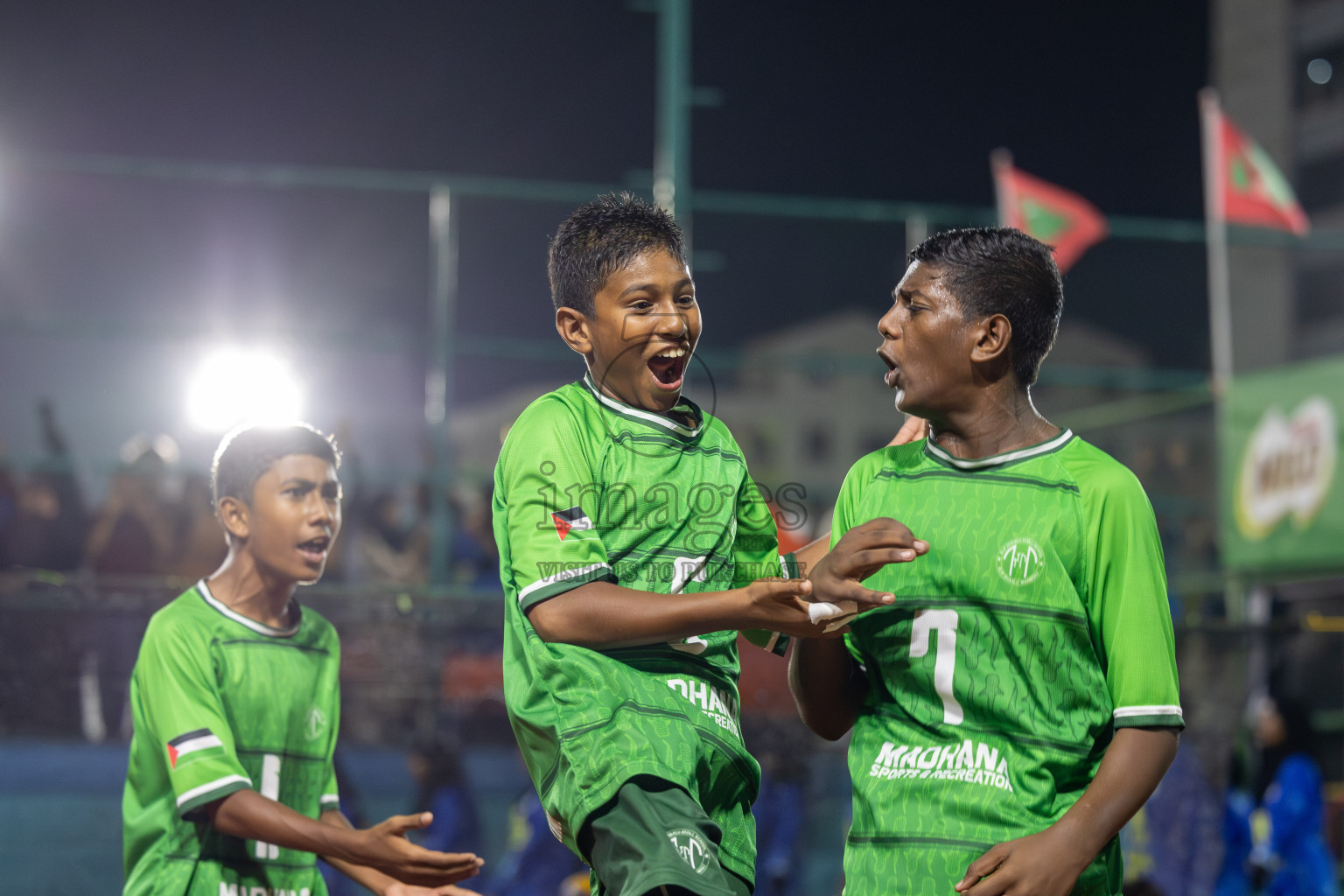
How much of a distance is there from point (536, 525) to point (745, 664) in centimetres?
391

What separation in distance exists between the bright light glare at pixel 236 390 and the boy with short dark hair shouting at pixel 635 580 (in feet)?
13.8

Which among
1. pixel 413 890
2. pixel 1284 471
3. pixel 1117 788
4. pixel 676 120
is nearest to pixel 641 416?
pixel 1117 788

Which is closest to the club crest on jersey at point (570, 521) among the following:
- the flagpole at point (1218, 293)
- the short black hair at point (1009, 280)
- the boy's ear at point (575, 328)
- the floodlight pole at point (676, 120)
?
the boy's ear at point (575, 328)

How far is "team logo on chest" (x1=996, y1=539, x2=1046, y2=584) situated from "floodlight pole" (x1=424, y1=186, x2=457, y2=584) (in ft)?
15.1

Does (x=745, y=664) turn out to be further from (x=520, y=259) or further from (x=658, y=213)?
(x=658, y=213)

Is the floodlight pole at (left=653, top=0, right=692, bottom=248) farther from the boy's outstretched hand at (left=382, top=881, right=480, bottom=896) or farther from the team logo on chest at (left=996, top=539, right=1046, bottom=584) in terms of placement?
the team logo on chest at (left=996, top=539, right=1046, bottom=584)

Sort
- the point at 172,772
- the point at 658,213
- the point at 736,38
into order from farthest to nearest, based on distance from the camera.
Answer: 1. the point at 736,38
2. the point at 172,772
3. the point at 658,213

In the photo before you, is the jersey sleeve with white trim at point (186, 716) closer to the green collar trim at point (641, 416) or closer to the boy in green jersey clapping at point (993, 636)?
the green collar trim at point (641, 416)

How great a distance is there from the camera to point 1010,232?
2447mm

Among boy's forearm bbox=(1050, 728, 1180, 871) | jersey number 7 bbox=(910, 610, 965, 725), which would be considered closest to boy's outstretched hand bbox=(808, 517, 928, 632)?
jersey number 7 bbox=(910, 610, 965, 725)

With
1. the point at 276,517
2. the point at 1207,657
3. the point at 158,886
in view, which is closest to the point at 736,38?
the point at 1207,657

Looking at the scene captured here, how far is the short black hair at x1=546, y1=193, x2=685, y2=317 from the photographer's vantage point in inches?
98.0

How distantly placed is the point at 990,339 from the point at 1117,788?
0.80 m

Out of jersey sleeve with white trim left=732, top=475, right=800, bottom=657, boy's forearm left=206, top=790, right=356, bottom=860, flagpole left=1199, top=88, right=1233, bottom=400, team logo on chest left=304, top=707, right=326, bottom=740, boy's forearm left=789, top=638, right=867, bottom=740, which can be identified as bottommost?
boy's forearm left=206, top=790, right=356, bottom=860
